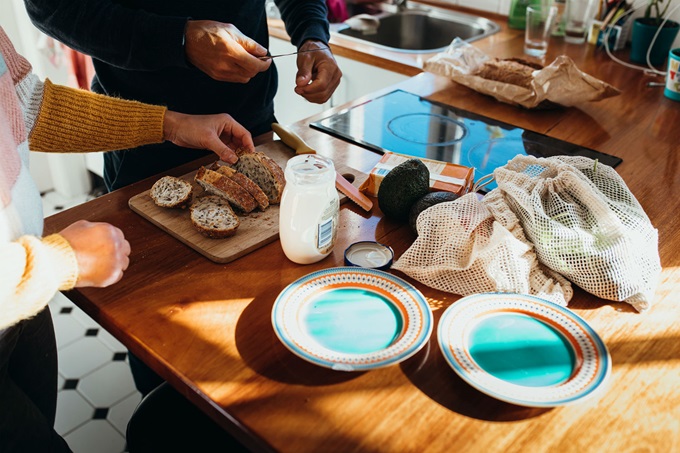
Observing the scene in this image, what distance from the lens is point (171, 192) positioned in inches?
45.5

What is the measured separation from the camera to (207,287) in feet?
3.18

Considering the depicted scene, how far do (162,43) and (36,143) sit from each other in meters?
0.31

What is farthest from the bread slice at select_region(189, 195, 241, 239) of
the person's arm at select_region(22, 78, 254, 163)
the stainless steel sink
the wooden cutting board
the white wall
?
the white wall

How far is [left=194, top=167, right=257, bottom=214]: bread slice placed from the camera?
113 cm

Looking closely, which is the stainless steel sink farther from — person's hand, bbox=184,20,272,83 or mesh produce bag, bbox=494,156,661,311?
mesh produce bag, bbox=494,156,661,311

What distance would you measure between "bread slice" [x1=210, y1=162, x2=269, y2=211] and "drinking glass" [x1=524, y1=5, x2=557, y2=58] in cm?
129

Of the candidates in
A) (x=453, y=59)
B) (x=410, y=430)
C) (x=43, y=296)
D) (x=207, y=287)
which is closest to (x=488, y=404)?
(x=410, y=430)

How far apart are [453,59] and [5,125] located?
1.31 metres

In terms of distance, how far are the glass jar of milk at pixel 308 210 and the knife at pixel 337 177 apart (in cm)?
17

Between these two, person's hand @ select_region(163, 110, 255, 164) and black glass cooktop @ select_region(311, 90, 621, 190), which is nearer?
person's hand @ select_region(163, 110, 255, 164)

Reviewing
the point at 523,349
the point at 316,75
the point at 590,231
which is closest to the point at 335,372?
the point at 523,349

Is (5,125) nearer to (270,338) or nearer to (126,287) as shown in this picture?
(126,287)

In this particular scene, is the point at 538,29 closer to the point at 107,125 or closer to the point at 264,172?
the point at 264,172

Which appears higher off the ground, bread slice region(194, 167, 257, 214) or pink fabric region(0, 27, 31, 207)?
pink fabric region(0, 27, 31, 207)
